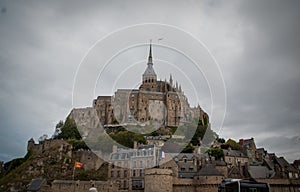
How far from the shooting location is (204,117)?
91.2m

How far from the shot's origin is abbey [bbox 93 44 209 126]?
90.2m

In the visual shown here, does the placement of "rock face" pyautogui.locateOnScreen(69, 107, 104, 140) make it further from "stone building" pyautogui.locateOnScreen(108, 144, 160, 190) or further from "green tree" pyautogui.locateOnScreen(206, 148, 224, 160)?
"green tree" pyautogui.locateOnScreen(206, 148, 224, 160)

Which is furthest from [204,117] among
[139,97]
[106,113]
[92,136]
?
[92,136]

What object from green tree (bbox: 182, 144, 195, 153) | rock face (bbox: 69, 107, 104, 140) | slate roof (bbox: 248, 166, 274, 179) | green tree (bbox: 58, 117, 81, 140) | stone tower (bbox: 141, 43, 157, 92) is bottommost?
slate roof (bbox: 248, 166, 274, 179)

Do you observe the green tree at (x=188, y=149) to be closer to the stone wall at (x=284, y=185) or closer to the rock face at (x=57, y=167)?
the rock face at (x=57, y=167)

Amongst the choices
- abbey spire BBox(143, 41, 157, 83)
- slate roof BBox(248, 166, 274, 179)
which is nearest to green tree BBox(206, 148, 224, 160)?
slate roof BBox(248, 166, 274, 179)

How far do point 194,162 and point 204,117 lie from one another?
41.5 m

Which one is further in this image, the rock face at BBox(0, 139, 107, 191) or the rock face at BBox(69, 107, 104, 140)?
the rock face at BBox(69, 107, 104, 140)

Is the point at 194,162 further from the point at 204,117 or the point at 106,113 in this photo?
the point at 106,113

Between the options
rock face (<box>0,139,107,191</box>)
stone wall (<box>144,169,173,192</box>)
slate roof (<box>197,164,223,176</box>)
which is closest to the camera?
stone wall (<box>144,169,173,192</box>)

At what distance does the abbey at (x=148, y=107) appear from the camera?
296 feet

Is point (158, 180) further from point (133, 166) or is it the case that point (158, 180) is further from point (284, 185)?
point (284, 185)

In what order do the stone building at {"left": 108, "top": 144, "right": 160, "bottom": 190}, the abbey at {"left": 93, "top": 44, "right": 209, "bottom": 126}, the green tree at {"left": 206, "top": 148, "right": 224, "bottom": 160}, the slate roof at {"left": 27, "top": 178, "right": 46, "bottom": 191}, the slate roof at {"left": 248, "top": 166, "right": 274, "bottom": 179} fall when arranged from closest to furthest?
the slate roof at {"left": 27, "top": 178, "right": 46, "bottom": 191} → the stone building at {"left": 108, "top": 144, "right": 160, "bottom": 190} → the slate roof at {"left": 248, "top": 166, "right": 274, "bottom": 179} → the green tree at {"left": 206, "top": 148, "right": 224, "bottom": 160} → the abbey at {"left": 93, "top": 44, "right": 209, "bottom": 126}

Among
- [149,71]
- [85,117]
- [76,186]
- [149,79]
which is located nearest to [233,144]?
[76,186]
